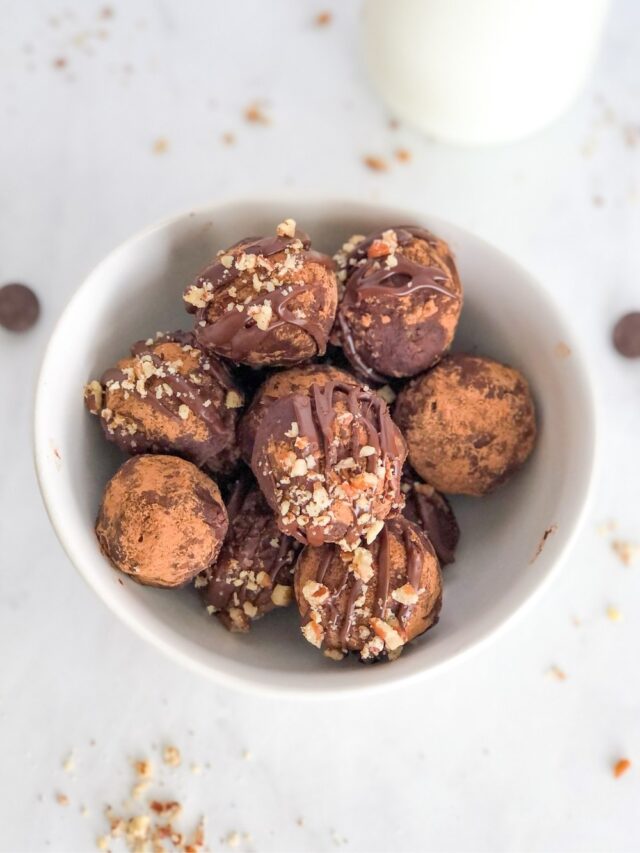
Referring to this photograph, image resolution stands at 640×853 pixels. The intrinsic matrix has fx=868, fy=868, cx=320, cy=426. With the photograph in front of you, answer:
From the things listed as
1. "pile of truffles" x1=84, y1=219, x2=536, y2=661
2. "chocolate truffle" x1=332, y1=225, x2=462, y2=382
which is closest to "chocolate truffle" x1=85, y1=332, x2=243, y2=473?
"pile of truffles" x1=84, y1=219, x2=536, y2=661

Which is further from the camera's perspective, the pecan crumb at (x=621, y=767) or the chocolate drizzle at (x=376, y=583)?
the pecan crumb at (x=621, y=767)

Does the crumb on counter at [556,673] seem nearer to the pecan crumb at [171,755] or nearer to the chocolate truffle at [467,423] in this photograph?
the chocolate truffle at [467,423]

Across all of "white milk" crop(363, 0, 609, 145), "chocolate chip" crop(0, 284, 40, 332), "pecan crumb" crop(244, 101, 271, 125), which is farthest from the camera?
"pecan crumb" crop(244, 101, 271, 125)

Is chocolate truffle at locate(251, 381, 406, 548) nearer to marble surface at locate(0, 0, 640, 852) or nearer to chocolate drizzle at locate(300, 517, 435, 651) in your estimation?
chocolate drizzle at locate(300, 517, 435, 651)

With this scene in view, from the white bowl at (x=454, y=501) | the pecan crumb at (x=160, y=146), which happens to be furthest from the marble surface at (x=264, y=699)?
the white bowl at (x=454, y=501)

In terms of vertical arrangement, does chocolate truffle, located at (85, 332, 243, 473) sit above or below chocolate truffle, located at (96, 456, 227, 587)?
above

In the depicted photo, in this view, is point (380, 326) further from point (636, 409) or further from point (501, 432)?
point (636, 409)

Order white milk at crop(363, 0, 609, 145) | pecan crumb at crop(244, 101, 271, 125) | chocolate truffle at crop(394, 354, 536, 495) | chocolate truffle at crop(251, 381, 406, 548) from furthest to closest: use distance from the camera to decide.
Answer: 1. pecan crumb at crop(244, 101, 271, 125)
2. white milk at crop(363, 0, 609, 145)
3. chocolate truffle at crop(394, 354, 536, 495)
4. chocolate truffle at crop(251, 381, 406, 548)
